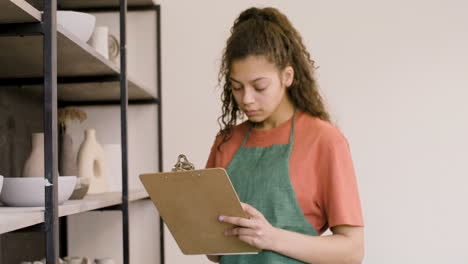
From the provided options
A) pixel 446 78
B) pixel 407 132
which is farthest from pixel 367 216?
pixel 446 78

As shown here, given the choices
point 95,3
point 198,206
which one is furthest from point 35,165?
point 95,3

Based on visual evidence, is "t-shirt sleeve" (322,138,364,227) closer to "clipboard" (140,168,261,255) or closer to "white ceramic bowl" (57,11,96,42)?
"clipboard" (140,168,261,255)

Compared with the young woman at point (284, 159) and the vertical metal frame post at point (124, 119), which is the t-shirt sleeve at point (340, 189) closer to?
the young woman at point (284, 159)

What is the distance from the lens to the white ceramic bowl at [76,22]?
166 cm

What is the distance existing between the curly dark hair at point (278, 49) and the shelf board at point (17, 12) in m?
0.51

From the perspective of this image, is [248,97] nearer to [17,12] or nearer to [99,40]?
[17,12]

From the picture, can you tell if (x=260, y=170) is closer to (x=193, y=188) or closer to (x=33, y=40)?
(x=193, y=188)

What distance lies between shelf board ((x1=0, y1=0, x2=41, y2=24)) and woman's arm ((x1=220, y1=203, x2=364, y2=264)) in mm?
634

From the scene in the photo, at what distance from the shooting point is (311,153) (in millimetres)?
1403

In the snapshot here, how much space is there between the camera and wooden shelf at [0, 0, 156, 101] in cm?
125

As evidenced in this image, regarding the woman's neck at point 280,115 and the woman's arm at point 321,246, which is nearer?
the woman's arm at point 321,246

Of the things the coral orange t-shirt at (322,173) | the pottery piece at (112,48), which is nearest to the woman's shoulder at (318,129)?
the coral orange t-shirt at (322,173)

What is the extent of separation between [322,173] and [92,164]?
1.19 meters

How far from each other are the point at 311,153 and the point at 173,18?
1.56 m
